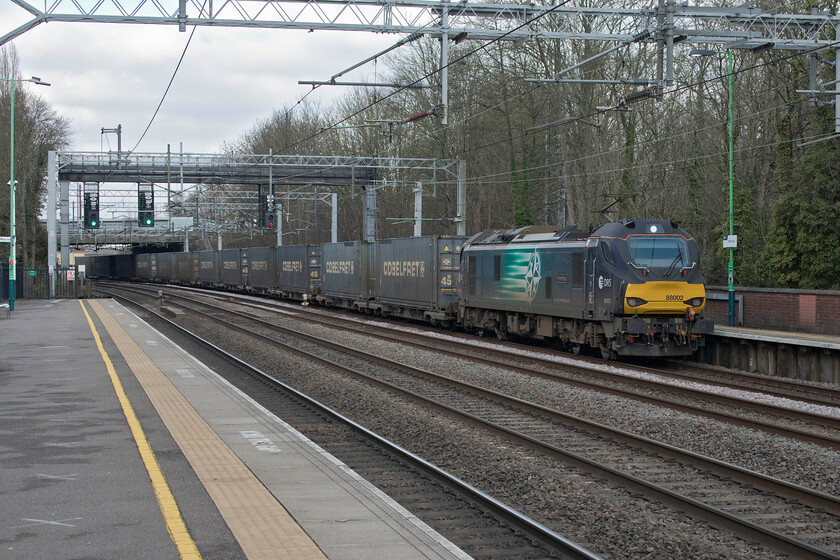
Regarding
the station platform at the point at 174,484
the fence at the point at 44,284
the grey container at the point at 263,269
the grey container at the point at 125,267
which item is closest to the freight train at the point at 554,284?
the station platform at the point at 174,484

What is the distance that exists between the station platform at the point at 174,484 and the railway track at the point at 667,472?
2641 millimetres

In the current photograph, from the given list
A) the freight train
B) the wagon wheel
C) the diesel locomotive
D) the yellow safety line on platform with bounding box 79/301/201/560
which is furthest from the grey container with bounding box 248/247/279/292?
the yellow safety line on platform with bounding box 79/301/201/560

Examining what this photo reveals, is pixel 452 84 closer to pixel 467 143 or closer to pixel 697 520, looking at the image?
pixel 467 143

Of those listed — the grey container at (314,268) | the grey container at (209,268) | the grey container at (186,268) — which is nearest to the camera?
the grey container at (314,268)

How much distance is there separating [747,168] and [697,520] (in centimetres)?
2844

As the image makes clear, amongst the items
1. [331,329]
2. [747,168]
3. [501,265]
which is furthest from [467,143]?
[501,265]

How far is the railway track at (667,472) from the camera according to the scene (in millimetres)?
7207

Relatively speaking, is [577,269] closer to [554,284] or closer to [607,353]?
[554,284]

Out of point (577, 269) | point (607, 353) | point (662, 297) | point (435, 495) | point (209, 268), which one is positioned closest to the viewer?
point (435, 495)

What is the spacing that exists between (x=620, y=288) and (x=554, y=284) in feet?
8.28

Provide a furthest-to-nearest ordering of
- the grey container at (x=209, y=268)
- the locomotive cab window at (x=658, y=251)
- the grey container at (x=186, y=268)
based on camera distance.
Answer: the grey container at (x=186, y=268) → the grey container at (x=209, y=268) → the locomotive cab window at (x=658, y=251)

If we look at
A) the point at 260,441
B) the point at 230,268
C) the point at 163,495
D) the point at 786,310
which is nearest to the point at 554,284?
the point at 786,310

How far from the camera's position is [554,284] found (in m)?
20.1

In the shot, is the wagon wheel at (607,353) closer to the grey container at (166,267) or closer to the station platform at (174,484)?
the station platform at (174,484)
